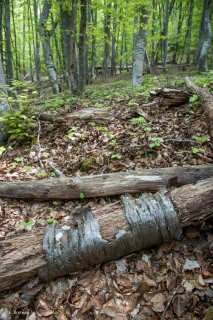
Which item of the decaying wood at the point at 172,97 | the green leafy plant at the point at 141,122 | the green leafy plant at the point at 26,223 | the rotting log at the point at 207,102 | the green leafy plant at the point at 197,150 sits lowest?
the green leafy plant at the point at 26,223

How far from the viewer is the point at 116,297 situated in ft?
7.66

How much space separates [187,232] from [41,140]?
386 cm

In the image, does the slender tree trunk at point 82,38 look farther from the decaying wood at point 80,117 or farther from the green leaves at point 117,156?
the green leaves at point 117,156

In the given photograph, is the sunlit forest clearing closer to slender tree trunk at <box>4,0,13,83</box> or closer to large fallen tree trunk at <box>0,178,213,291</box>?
large fallen tree trunk at <box>0,178,213,291</box>

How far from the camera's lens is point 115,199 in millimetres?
3469

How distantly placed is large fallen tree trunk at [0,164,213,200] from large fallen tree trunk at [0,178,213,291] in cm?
59

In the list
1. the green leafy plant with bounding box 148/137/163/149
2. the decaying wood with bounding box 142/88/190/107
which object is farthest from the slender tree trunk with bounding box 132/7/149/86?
the green leafy plant with bounding box 148/137/163/149

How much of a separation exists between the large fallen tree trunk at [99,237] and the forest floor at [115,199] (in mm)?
155

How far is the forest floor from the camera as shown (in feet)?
7.42

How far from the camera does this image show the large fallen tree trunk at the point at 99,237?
2463mm

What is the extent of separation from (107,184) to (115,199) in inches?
9.7

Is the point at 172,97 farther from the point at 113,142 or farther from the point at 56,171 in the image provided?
the point at 56,171

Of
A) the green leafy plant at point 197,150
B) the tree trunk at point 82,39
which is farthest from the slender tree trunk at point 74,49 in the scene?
the green leafy plant at point 197,150

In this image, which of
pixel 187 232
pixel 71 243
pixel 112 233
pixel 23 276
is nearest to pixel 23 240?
pixel 23 276
